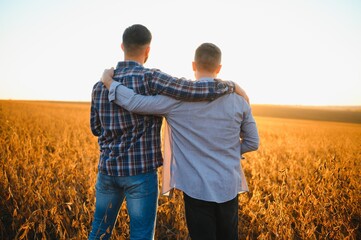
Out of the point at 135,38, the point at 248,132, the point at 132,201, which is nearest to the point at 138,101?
the point at 135,38

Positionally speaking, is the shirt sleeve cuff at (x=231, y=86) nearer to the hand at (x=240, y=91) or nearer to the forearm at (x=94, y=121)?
the hand at (x=240, y=91)

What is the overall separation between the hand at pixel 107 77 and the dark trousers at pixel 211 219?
39.7 inches

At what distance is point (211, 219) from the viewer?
1.92 metres

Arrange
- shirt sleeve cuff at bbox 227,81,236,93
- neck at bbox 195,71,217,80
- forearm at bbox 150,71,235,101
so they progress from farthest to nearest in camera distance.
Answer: neck at bbox 195,71,217,80 → shirt sleeve cuff at bbox 227,81,236,93 → forearm at bbox 150,71,235,101

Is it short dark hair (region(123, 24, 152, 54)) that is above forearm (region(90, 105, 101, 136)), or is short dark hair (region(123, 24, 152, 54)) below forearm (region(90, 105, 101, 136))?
above

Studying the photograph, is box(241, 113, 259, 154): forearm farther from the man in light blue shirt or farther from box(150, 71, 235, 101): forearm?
box(150, 71, 235, 101): forearm

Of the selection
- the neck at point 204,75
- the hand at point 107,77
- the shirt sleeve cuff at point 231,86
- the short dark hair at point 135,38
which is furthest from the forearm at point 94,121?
the shirt sleeve cuff at point 231,86

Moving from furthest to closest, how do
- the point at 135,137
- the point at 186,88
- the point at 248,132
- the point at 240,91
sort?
the point at 248,132
the point at 240,91
the point at 135,137
the point at 186,88

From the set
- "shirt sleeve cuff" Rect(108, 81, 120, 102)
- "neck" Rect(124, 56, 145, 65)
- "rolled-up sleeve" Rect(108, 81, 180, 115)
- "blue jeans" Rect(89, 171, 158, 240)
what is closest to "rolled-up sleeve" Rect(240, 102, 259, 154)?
"rolled-up sleeve" Rect(108, 81, 180, 115)

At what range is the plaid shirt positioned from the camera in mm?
1796

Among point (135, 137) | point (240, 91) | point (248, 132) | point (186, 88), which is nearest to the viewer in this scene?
point (186, 88)

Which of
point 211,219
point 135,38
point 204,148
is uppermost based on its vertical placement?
point 135,38

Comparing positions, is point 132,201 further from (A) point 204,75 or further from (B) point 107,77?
(A) point 204,75

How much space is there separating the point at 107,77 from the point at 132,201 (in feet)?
3.05
